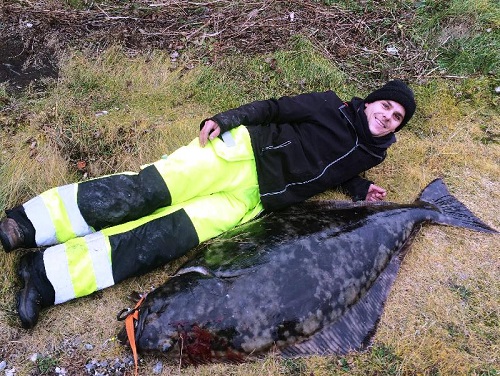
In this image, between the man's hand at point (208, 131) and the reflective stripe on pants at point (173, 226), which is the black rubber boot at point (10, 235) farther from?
the man's hand at point (208, 131)

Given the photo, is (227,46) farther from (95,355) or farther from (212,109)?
(95,355)

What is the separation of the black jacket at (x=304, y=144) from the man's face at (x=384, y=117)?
0.06 metres

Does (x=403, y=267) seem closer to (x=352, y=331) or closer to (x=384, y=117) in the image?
(x=352, y=331)

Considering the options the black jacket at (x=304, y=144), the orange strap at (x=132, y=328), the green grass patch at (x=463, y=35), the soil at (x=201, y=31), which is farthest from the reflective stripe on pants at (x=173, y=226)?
the green grass patch at (x=463, y=35)

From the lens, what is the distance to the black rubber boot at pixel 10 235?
3000mm

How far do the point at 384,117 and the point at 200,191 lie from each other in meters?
1.65

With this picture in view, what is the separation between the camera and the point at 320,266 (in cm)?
325

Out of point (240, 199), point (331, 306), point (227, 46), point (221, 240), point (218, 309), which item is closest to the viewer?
point (218, 309)

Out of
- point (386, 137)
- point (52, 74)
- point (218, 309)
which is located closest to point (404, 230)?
point (386, 137)

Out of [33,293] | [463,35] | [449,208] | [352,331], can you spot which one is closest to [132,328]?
[33,293]

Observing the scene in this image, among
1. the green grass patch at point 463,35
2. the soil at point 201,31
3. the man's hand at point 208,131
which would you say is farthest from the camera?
the green grass patch at point 463,35

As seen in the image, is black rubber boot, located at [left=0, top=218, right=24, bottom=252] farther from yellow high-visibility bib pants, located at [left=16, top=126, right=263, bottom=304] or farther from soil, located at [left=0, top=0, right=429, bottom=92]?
soil, located at [left=0, top=0, right=429, bottom=92]

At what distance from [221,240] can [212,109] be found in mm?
1706

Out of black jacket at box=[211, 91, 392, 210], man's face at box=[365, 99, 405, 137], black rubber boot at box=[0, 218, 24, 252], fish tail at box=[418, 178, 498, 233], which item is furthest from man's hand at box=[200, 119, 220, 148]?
fish tail at box=[418, 178, 498, 233]
